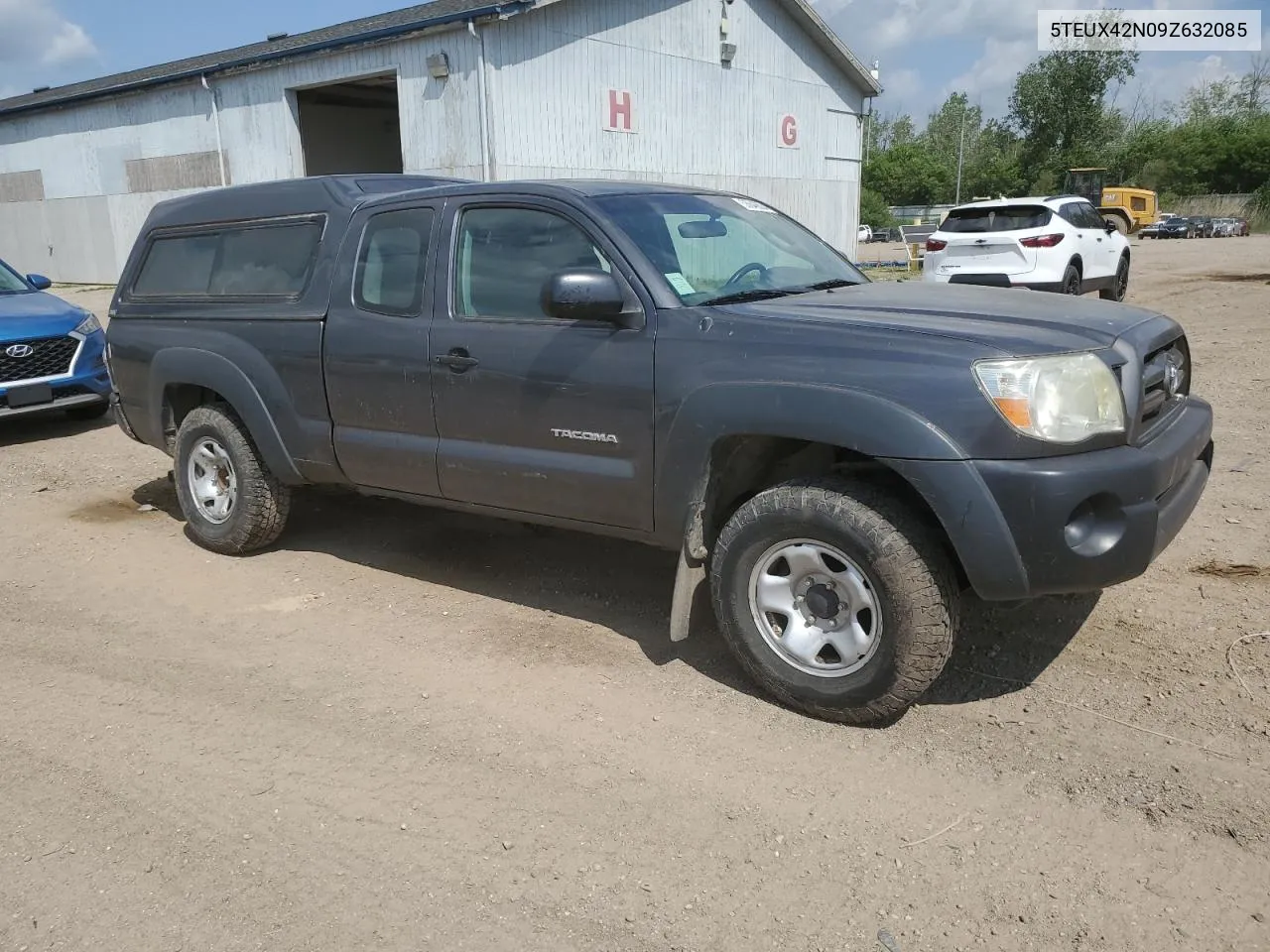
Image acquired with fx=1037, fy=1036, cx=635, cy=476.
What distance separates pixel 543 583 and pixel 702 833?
2231mm

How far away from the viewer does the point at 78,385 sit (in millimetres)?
9008

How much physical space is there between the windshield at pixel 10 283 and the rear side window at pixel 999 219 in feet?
37.7

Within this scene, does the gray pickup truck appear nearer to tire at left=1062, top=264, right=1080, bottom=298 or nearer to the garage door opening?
tire at left=1062, top=264, right=1080, bottom=298

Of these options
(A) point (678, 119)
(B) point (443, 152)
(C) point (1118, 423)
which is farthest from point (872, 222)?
(C) point (1118, 423)

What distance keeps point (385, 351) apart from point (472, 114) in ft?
39.0

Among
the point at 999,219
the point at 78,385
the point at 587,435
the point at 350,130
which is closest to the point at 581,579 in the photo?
the point at 587,435

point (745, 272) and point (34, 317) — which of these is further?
point (34, 317)

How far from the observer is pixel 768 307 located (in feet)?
12.8

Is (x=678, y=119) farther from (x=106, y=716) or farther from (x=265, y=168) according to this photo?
(x=106, y=716)

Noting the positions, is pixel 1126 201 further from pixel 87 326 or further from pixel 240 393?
pixel 240 393

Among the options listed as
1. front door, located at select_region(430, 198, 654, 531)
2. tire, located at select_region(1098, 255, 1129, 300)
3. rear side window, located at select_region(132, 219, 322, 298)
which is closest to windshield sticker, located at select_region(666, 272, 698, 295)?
front door, located at select_region(430, 198, 654, 531)

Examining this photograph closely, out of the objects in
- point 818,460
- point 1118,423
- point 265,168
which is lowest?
point 818,460

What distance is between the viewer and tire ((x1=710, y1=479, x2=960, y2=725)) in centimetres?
341

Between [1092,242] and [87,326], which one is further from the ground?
[1092,242]
